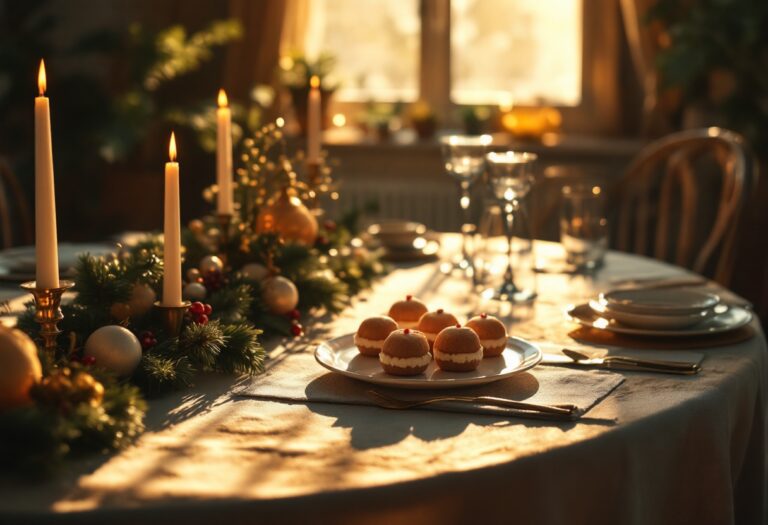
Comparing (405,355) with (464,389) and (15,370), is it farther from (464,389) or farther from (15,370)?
(15,370)

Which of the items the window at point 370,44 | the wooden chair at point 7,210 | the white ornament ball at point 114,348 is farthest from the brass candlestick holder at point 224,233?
the window at point 370,44

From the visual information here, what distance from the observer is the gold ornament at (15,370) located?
0.96m

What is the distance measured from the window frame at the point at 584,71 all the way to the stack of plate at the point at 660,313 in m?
2.60

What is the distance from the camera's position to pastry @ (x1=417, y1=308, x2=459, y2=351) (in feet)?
4.29

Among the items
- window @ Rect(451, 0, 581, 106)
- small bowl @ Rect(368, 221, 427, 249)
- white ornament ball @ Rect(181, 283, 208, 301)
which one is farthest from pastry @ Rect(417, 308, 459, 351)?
window @ Rect(451, 0, 581, 106)

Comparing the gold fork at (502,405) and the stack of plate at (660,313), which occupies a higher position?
the stack of plate at (660,313)

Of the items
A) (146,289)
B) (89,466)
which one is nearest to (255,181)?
(146,289)

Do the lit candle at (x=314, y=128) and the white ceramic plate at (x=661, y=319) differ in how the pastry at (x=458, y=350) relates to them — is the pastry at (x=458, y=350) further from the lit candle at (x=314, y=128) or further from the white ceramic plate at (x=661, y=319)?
the lit candle at (x=314, y=128)

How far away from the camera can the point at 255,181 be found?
1.76m

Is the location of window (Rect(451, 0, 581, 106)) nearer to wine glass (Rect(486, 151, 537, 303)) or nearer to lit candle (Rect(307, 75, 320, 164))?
lit candle (Rect(307, 75, 320, 164))

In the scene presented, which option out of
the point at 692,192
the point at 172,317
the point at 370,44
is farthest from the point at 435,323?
the point at 370,44

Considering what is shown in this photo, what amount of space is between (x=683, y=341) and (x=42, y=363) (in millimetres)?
857

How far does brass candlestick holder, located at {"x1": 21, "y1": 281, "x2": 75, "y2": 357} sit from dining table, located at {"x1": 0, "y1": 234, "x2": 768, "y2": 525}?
129mm

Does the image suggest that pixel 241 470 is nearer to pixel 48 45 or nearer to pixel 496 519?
pixel 496 519
